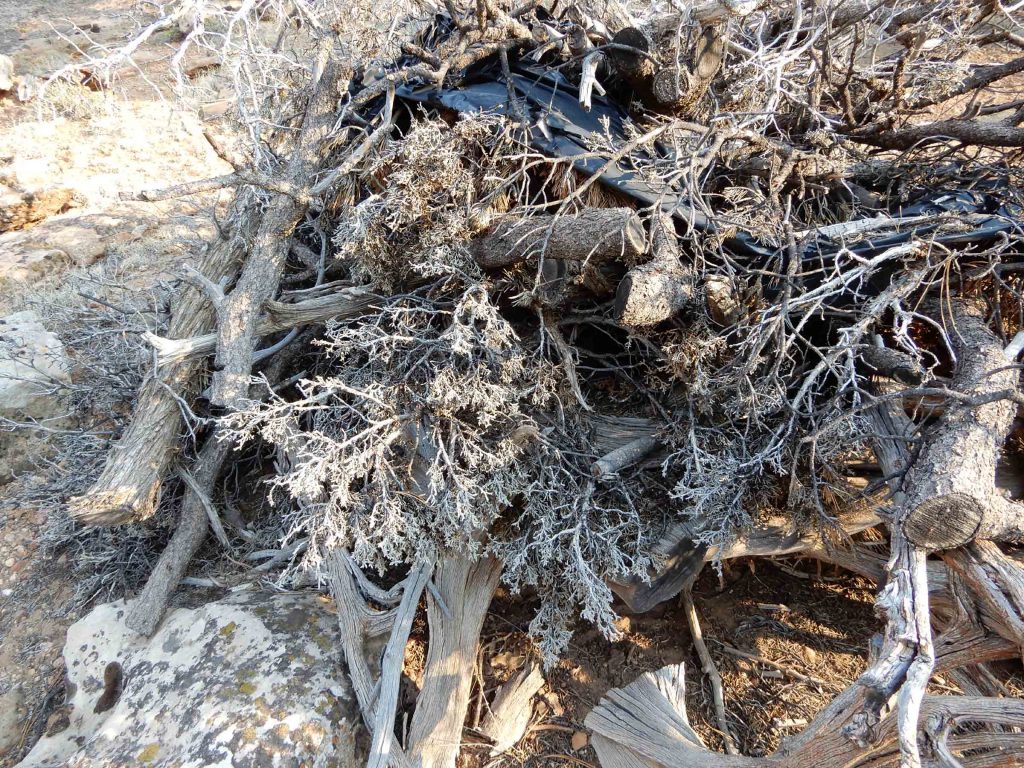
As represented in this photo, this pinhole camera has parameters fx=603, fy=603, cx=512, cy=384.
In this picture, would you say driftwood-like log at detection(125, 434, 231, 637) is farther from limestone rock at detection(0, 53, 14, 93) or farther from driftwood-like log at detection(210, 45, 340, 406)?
limestone rock at detection(0, 53, 14, 93)

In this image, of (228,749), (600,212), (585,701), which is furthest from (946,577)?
(228,749)

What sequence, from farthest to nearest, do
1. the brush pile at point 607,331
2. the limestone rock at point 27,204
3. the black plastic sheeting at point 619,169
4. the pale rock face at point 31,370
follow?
the limestone rock at point 27,204, the pale rock face at point 31,370, the black plastic sheeting at point 619,169, the brush pile at point 607,331

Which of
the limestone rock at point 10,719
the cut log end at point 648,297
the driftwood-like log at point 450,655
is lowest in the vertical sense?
the limestone rock at point 10,719

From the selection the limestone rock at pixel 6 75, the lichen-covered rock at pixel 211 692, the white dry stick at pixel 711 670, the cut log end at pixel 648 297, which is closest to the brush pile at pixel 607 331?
the cut log end at pixel 648 297

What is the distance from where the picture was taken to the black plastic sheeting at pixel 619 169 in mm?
2611

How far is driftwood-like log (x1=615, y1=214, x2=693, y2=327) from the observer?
230cm

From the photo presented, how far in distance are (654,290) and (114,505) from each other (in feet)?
9.28

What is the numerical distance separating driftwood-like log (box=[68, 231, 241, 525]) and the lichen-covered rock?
2.48ft

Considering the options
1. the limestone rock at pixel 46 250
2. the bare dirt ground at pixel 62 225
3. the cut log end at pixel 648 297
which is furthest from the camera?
the limestone rock at pixel 46 250

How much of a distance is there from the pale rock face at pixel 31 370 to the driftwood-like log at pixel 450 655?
3403 mm

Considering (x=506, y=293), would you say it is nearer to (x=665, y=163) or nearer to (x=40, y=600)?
(x=665, y=163)

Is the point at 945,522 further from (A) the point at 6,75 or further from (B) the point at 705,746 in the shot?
(A) the point at 6,75

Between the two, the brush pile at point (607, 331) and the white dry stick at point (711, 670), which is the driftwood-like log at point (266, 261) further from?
the white dry stick at point (711, 670)

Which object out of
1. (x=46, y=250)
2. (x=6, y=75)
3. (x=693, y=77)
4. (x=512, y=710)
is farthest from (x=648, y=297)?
(x=6, y=75)
